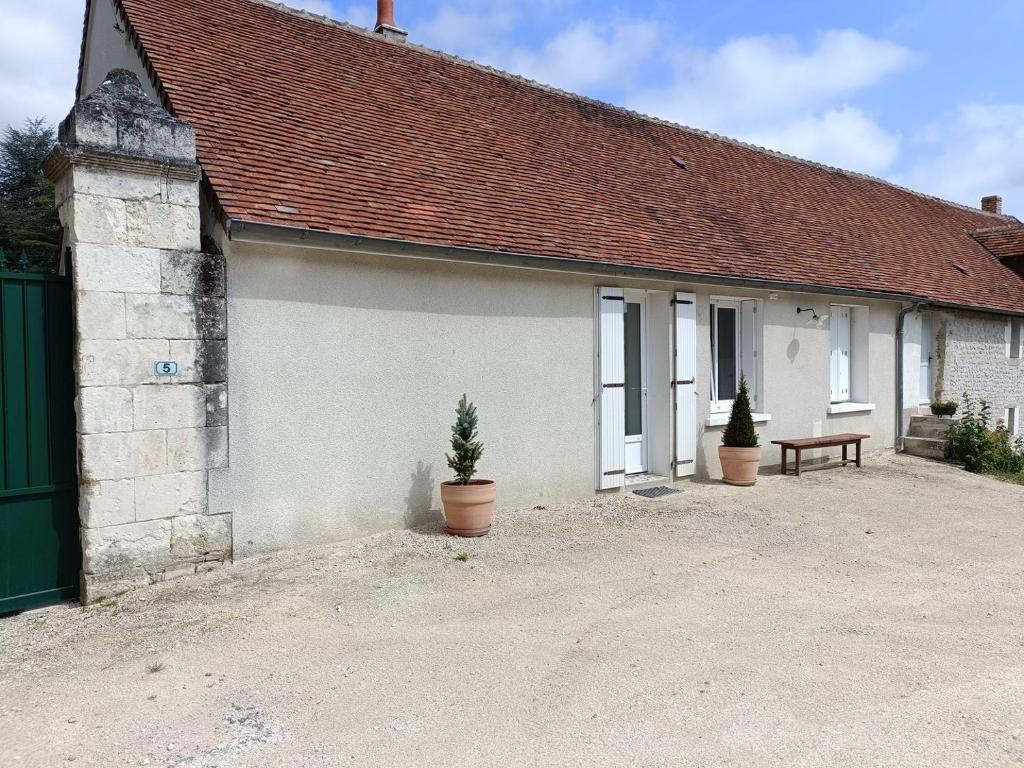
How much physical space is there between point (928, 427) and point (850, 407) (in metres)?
1.72

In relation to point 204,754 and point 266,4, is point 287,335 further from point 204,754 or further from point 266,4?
point 266,4

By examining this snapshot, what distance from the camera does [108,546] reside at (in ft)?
16.4

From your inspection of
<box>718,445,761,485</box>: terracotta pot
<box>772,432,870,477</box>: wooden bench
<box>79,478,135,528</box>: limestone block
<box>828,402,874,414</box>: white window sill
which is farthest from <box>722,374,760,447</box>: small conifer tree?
<box>79,478,135,528</box>: limestone block

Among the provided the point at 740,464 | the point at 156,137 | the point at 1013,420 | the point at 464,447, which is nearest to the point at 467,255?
the point at 464,447

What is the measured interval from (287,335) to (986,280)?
1433 centimetres

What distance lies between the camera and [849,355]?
11.6m

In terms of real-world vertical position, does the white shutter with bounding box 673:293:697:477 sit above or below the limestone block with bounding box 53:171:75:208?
below

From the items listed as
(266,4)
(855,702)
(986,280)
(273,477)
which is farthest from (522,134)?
(986,280)

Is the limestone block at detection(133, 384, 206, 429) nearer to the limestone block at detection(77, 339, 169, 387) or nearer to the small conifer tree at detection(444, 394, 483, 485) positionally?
the limestone block at detection(77, 339, 169, 387)

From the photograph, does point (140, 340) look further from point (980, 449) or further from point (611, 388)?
point (980, 449)

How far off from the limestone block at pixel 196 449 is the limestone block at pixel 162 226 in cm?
137

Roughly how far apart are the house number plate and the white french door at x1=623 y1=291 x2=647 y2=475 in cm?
510

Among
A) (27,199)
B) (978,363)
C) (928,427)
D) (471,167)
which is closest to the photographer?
(471,167)

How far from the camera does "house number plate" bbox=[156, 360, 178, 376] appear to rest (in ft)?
17.1
